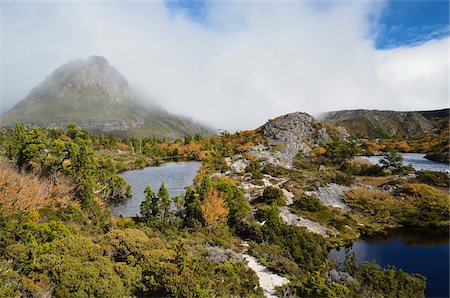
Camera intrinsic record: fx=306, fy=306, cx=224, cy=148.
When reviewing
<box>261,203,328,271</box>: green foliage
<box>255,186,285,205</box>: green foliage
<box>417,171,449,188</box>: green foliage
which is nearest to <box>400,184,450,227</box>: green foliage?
<box>417,171,449,188</box>: green foliage

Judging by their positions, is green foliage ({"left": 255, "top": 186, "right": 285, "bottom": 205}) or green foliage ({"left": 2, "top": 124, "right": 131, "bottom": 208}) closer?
green foliage ({"left": 2, "top": 124, "right": 131, "bottom": 208})

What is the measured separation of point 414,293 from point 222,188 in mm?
21582

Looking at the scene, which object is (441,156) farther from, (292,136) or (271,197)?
(271,197)

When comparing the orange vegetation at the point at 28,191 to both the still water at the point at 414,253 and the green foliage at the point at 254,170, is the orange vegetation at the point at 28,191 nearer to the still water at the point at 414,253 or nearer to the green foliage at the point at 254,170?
the still water at the point at 414,253

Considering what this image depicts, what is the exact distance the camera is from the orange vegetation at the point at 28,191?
31.0 m

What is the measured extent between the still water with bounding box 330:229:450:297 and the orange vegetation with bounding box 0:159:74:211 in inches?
1298

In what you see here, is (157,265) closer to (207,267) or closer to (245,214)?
(207,267)

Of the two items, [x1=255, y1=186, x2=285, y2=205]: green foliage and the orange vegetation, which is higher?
the orange vegetation

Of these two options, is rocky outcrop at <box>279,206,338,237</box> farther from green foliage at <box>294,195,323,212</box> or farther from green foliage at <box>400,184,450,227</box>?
green foliage at <box>400,184,450,227</box>

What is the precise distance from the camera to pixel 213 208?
3472 cm

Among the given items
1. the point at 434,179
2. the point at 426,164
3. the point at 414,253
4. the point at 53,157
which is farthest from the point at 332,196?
the point at 426,164

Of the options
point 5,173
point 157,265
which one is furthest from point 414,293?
point 5,173

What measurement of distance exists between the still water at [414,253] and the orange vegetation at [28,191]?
3298 centimetres

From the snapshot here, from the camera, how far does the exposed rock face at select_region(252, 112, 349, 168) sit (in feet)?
360
